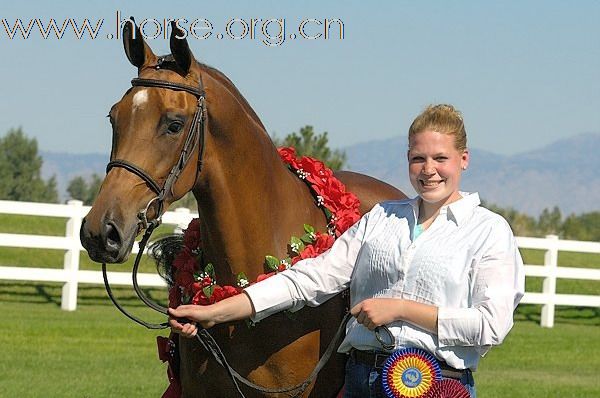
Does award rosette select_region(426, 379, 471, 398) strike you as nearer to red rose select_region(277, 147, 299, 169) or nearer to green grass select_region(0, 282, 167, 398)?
red rose select_region(277, 147, 299, 169)

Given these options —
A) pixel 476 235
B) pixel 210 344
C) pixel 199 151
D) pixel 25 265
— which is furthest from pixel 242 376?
pixel 25 265

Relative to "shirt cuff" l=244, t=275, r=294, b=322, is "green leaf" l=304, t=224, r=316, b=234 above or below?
above

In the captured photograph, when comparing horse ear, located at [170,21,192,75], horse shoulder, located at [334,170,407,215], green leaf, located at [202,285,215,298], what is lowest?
green leaf, located at [202,285,215,298]

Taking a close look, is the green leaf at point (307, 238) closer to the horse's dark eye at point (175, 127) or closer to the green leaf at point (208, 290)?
the green leaf at point (208, 290)

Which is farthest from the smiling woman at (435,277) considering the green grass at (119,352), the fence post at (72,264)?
the fence post at (72,264)

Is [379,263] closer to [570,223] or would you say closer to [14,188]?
[570,223]

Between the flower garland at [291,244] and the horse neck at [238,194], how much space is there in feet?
0.18

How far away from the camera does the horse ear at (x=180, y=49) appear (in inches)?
180

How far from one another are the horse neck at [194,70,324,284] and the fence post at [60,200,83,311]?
10475 mm

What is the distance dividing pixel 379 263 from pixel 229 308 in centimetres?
62

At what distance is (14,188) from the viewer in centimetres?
7381

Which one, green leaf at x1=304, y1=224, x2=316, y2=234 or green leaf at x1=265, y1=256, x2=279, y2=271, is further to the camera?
green leaf at x1=304, y1=224, x2=316, y2=234

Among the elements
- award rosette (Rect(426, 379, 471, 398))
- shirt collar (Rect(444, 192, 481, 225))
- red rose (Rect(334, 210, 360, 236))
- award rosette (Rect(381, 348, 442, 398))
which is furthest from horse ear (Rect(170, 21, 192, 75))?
award rosette (Rect(426, 379, 471, 398))

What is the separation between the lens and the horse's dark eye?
4.52 meters
